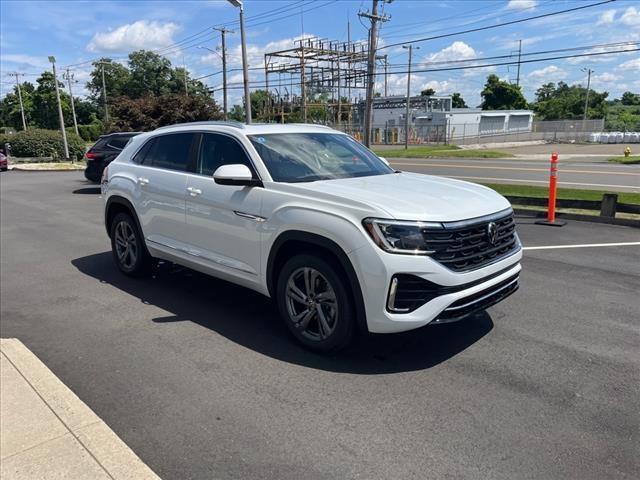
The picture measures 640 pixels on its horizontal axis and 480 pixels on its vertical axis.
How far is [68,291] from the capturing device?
6438 millimetres

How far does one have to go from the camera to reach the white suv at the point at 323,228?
3.75 metres

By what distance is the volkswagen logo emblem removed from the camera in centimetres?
409

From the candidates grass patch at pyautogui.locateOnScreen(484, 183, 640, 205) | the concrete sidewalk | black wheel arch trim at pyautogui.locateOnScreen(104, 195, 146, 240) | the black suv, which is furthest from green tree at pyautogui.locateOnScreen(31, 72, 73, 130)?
the concrete sidewalk

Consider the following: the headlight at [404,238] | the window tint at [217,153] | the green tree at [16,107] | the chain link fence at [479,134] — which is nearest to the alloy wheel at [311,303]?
the headlight at [404,238]

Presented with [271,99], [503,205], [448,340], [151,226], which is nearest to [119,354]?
[151,226]

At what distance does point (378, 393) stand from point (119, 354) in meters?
2.26

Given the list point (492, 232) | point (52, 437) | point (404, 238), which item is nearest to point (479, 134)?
point (492, 232)

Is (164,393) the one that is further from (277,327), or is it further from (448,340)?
(448,340)

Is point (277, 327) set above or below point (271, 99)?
below

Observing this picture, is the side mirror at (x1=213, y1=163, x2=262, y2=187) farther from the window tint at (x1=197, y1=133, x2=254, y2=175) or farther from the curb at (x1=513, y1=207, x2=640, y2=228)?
the curb at (x1=513, y1=207, x2=640, y2=228)

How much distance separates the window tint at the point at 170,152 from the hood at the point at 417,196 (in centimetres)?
180

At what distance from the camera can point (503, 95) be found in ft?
316

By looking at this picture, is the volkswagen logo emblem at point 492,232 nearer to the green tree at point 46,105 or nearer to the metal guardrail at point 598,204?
the metal guardrail at point 598,204

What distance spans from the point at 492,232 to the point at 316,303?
4.85 feet
